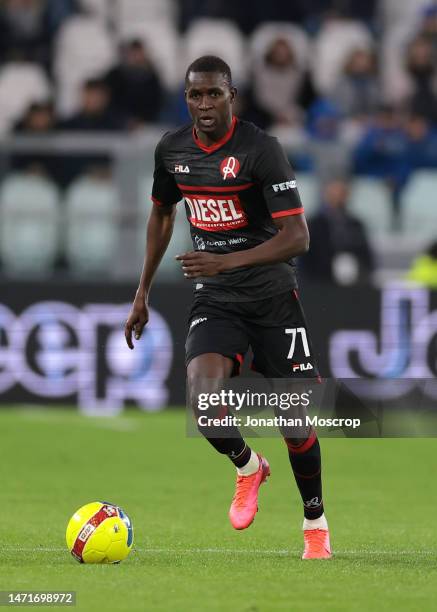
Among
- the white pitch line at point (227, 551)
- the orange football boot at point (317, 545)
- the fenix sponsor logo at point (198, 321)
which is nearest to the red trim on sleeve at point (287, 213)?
the fenix sponsor logo at point (198, 321)

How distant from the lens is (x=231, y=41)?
18266mm

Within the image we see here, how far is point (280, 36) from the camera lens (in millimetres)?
17609

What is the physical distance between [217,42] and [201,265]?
11.8m

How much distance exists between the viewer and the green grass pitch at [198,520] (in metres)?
6.19

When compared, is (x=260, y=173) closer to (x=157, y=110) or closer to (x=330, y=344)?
(x=330, y=344)

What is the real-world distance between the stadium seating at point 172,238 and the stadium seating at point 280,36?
3.55 meters

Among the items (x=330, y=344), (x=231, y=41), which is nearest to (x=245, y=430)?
(x=330, y=344)

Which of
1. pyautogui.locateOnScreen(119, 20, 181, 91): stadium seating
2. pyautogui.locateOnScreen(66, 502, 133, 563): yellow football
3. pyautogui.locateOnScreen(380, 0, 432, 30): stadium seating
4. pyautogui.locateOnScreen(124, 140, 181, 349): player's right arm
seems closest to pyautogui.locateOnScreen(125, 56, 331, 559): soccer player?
pyautogui.locateOnScreen(124, 140, 181, 349): player's right arm

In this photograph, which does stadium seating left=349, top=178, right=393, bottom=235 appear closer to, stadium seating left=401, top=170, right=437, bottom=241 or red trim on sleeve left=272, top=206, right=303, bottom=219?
stadium seating left=401, top=170, right=437, bottom=241

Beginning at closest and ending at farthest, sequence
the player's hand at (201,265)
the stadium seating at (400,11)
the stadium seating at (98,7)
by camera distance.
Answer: the player's hand at (201,265)
the stadium seating at (98,7)
the stadium seating at (400,11)

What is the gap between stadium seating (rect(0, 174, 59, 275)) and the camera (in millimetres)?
14578

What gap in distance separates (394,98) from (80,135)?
14.5ft

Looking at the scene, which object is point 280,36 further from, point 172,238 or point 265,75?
point 172,238

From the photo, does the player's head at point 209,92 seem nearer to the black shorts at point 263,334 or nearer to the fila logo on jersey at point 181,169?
the fila logo on jersey at point 181,169
